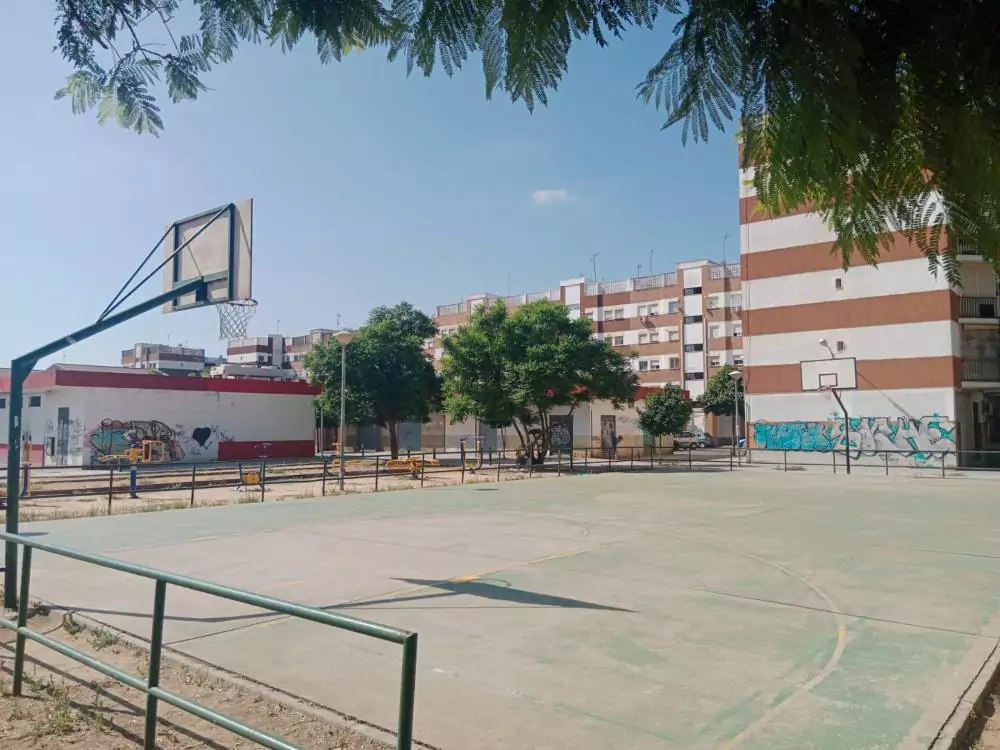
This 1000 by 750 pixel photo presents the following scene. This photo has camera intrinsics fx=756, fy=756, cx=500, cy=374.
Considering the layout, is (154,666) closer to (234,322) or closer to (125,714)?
(125,714)

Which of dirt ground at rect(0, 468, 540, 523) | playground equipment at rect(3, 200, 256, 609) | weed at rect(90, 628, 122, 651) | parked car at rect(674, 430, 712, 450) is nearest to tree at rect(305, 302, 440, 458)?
dirt ground at rect(0, 468, 540, 523)

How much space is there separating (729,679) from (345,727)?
2.73 metres

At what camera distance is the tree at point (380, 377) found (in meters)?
43.1

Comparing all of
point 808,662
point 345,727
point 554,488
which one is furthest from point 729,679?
point 554,488

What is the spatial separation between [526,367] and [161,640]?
89.0 feet

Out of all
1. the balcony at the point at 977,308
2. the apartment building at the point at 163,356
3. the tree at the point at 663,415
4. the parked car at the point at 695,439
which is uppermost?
the apartment building at the point at 163,356

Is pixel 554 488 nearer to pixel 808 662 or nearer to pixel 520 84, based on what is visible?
pixel 808 662

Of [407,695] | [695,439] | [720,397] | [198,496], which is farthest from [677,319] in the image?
[407,695]

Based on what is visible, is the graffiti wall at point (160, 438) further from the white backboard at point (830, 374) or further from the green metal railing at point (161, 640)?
the green metal railing at point (161, 640)

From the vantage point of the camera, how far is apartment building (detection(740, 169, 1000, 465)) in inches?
1286

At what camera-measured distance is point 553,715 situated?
189 inches

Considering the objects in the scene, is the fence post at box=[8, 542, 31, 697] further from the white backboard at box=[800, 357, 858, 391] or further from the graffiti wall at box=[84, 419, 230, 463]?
the graffiti wall at box=[84, 419, 230, 463]

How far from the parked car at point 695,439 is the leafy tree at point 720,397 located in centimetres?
217

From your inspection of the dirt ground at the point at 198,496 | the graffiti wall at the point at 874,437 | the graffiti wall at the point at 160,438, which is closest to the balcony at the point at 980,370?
the graffiti wall at the point at 874,437
